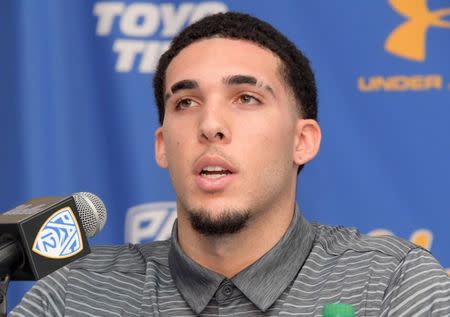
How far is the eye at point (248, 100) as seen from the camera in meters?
1.44

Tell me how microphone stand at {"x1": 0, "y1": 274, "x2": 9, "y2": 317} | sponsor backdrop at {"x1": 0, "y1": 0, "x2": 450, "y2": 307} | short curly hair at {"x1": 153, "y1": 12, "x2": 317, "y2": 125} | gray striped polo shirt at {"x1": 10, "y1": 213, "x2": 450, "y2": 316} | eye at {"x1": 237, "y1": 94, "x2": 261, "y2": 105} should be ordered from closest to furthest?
microphone stand at {"x1": 0, "y1": 274, "x2": 9, "y2": 317} < gray striped polo shirt at {"x1": 10, "y1": 213, "x2": 450, "y2": 316} < eye at {"x1": 237, "y1": 94, "x2": 261, "y2": 105} < short curly hair at {"x1": 153, "y1": 12, "x2": 317, "y2": 125} < sponsor backdrop at {"x1": 0, "y1": 0, "x2": 450, "y2": 307}

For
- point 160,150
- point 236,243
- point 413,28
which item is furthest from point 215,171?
point 413,28

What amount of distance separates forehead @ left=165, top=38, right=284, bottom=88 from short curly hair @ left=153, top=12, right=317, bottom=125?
0.06 feet

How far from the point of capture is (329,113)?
6.35ft

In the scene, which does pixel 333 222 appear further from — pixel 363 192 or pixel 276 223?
pixel 276 223

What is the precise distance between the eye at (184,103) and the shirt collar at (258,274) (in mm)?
235

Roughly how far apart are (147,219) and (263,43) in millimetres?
615

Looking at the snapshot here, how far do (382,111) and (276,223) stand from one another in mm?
570

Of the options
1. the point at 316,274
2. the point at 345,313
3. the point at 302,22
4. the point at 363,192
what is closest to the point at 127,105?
the point at 302,22

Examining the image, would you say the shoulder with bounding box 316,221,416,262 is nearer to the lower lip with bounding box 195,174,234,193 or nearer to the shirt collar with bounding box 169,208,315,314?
the shirt collar with bounding box 169,208,315,314

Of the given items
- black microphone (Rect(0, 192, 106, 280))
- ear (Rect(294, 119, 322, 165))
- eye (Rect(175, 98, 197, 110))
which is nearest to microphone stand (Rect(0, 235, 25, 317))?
black microphone (Rect(0, 192, 106, 280))

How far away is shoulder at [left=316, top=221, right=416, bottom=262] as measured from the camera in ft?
4.66

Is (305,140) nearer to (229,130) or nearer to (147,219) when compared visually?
(229,130)

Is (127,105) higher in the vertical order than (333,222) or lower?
higher
